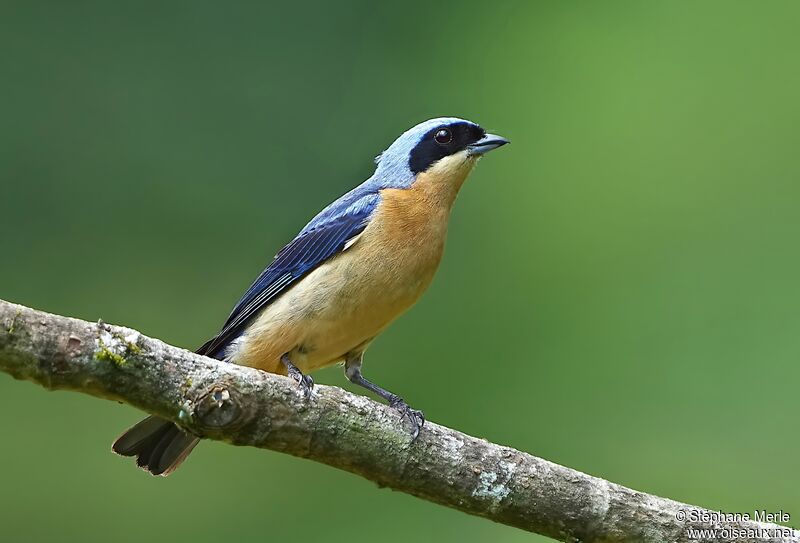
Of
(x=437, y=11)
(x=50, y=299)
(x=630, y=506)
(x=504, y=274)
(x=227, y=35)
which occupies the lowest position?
(x=630, y=506)

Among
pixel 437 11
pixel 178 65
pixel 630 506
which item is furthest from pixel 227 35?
pixel 630 506

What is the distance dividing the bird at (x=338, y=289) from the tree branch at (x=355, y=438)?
671 millimetres

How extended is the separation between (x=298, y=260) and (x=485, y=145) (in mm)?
1151

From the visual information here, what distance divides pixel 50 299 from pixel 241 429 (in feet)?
9.71

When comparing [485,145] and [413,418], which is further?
[485,145]

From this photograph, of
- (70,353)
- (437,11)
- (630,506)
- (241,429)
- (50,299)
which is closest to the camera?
(70,353)

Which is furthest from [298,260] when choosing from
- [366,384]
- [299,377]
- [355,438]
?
[355,438]

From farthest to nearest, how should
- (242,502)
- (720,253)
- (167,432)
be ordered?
(720,253) → (242,502) → (167,432)

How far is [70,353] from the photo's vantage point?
2.97m

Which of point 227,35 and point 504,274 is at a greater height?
point 227,35

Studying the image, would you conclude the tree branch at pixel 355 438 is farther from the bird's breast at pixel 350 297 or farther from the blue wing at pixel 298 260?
the blue wing at pixel 298 260

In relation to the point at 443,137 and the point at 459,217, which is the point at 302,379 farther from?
the point at 459,217

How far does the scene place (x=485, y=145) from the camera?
5113 mm

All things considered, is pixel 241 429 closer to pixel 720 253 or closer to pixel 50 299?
pixel 50 299
